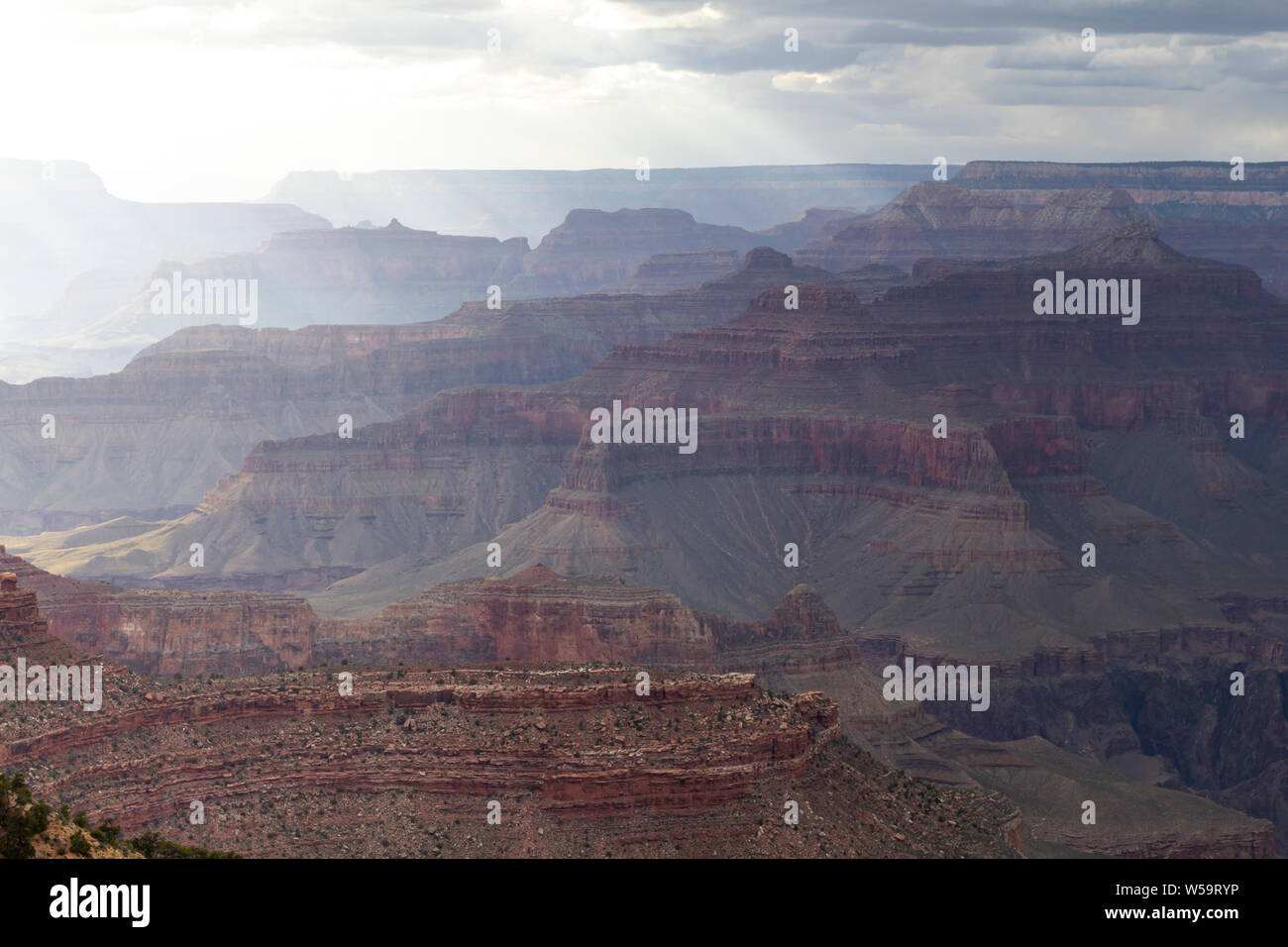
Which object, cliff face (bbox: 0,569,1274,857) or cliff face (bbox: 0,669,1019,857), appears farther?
cliff face (bbox: 0,569,1274,857)

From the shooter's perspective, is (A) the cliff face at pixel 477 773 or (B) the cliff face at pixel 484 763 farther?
(B) the cliff face at pixel 484 763

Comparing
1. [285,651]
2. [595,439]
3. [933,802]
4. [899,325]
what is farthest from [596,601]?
[899,325]

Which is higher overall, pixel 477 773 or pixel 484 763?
pixel 484 763

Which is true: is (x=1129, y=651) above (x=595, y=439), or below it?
below

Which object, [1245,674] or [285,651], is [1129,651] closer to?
[1245,674]

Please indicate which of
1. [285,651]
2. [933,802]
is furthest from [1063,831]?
[285,651]

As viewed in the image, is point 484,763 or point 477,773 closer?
point 477,773

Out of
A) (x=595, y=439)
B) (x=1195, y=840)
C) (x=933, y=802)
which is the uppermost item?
(x=595, y=439)
